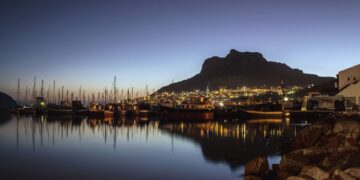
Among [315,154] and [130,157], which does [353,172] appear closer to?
[315,154]

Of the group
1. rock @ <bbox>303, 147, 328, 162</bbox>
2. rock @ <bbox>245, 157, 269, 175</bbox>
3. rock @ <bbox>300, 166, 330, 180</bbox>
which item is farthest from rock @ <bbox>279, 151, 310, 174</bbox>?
rock @ <bbox>300, 166, 330, 180</bbox>

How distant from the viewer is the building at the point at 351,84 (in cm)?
5334

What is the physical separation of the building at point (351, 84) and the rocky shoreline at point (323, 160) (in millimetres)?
33882

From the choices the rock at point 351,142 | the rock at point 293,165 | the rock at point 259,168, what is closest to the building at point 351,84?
the rock at point 351,142

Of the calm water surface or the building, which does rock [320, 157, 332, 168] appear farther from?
the building

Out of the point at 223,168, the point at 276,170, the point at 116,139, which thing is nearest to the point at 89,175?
the point at 223,168

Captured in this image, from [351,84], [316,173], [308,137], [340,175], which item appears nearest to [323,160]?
[316,173]

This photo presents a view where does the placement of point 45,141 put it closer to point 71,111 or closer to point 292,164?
point 292,164

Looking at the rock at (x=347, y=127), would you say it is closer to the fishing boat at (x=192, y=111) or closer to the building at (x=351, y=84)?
the building at (x=351, y=84)

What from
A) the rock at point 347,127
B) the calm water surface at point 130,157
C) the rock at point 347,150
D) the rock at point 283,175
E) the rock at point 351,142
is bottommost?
the calm water surface at point 130,157

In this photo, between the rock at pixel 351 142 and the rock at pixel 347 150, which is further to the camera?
the rock at pixel 351 142

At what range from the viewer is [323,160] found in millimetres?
17688

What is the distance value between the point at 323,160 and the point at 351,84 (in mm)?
43119

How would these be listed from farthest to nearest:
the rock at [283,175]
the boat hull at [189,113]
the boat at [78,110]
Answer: the boat at [78,110]
the boat hull at [189,113]
the rock at [283,175]
